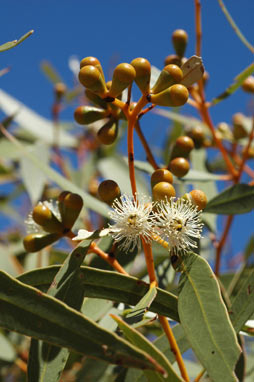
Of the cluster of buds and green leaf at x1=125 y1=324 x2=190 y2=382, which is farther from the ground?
the cluster of buds

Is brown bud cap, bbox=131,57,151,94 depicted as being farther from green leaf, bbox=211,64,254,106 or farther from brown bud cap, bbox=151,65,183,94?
green leaf, bbox=211,64,254,106

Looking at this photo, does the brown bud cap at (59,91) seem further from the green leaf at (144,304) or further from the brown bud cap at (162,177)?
the green leaf at (144,304)

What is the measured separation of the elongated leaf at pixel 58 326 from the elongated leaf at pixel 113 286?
0.16 metres

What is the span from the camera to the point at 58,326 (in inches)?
34.6

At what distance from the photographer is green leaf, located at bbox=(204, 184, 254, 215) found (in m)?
1.49

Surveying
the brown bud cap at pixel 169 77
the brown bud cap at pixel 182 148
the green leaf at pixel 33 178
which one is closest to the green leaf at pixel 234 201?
the brown bud cap at pixel 182 148

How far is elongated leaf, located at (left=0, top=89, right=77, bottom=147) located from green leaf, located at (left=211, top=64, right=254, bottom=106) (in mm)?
1471

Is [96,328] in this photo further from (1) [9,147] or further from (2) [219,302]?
(1) [9,147]

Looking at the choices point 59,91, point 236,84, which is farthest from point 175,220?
point 59,91

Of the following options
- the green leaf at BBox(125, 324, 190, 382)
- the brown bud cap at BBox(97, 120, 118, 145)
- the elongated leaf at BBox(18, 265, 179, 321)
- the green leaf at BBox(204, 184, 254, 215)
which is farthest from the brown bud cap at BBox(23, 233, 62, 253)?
the green leaf at BBox(204, 184, 254, 215)

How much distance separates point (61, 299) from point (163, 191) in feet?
0.96

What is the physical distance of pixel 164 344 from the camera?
125 centimetres

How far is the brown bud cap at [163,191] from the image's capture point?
1058 mm

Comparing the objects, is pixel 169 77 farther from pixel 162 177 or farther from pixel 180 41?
pixel 180 41
